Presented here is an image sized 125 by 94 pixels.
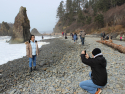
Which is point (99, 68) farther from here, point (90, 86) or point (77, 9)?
point (77, 9)

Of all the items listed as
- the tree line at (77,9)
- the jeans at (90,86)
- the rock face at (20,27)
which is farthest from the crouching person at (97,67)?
the tree line at (77,9)

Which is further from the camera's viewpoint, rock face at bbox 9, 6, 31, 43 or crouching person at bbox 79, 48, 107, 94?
rock face at bbox 9, 6, 31, 43

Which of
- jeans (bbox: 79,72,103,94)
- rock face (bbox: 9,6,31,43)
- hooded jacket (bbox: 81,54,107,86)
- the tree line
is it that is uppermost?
the tree line

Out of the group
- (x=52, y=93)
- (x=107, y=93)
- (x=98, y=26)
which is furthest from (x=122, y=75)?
(x=98, y=26)

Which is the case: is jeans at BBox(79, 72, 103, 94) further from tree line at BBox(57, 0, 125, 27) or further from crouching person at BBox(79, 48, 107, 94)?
tree line at BBox(57, 0, 125, 27)

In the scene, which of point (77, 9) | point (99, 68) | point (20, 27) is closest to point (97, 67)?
point (99, 68)

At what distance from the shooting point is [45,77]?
473 centimetres

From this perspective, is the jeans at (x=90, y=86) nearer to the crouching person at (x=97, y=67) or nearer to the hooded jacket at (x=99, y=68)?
the crouching person at (x=97, y=67)

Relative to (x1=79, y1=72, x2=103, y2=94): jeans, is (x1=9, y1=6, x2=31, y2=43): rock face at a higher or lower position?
higher

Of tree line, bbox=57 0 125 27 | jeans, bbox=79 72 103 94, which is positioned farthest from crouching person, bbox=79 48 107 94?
tree line, bbox=57 0 125 27

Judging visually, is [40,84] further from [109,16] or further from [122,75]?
[109,16]

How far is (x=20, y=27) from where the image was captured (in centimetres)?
2519

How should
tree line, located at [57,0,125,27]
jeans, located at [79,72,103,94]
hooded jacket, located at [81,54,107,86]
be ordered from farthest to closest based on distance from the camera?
tree line, located at [57,0,125,27]
jeans, located at [79,72,103,94]
hooded jacket, located at [81,54,107,86]

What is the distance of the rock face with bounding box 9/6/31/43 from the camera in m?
25.2
